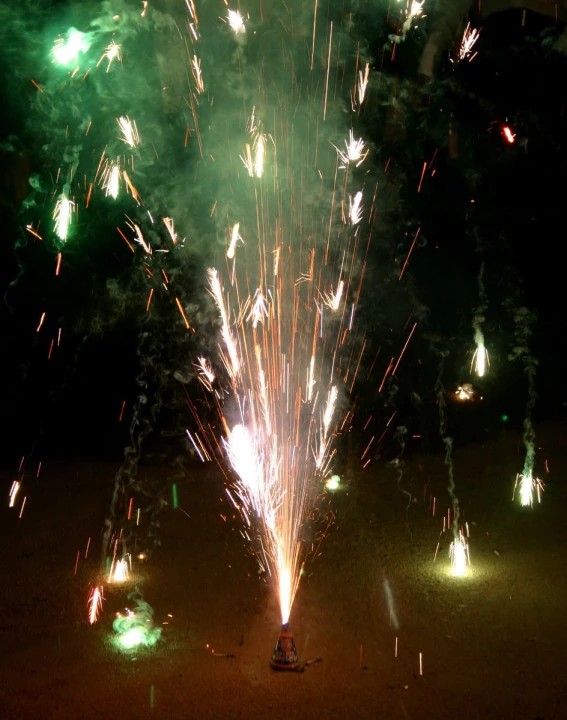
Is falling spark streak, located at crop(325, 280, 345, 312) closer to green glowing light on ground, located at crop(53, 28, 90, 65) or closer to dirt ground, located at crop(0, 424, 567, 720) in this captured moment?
dirt ground, located at crop(0, 424, 567, 720)

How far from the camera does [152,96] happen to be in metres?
6.37

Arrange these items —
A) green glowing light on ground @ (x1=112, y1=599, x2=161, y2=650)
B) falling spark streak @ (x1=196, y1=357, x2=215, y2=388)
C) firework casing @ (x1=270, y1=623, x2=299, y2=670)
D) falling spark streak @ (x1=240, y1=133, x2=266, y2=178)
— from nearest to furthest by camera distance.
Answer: firework casing @ (x1=270, y1=623, x2=299, y2=670) < green glowing light on ground @ (x1=112, y1=599, x2=161, y2=650) < falling spark streak @ (x1=240, y1=133, x2=266, y2=178) < falling spark streak @ (x1=196, y1=357, x2=215, y2=388)

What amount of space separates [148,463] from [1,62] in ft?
16.1

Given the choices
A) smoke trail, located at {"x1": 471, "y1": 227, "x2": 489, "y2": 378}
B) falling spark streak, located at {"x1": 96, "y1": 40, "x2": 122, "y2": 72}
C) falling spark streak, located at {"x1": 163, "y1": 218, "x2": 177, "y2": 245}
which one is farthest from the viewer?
smoke trail, located at {"x1": 471, "y1": 227, "x2": 489, "y2": 378}

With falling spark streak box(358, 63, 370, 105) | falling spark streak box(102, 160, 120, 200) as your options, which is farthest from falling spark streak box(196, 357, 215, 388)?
falling spark streak box(358, 63, 370, 105)

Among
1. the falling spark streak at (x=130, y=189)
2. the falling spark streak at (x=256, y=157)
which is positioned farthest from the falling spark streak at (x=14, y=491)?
the falling spark streak at (x=256, y=157)

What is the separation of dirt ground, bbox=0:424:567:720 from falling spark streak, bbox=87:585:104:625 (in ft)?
0.19

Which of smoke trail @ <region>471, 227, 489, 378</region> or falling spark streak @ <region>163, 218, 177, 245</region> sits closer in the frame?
falling spark streak @ <region>163, 218, 177, 245</region>

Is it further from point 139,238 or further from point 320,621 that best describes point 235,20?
point 320,621

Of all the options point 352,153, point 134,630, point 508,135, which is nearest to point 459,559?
point 134,630

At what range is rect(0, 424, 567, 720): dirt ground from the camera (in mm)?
3357

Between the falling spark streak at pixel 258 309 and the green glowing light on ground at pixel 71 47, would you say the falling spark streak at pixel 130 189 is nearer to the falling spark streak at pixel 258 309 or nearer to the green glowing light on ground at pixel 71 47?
the green glowing light on ground at pixel 71 47

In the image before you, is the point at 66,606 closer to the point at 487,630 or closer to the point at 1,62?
the point at 487,630

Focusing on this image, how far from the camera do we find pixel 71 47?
5867mm
